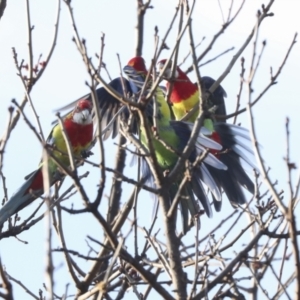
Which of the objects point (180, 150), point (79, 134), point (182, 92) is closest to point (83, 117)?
point (79, 134)

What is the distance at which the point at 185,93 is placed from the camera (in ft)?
18.2

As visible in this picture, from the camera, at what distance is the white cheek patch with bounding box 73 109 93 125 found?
17.5 feet

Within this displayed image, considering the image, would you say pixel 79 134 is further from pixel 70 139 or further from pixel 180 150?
pixel 180 150

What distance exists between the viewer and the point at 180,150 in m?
4.85

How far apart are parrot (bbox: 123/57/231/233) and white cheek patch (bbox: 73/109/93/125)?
45 centimetres

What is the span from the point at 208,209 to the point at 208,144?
499mm

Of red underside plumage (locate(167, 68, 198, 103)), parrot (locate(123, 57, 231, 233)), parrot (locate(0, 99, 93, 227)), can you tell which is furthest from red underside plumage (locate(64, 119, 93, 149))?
red underside plumage (locate(167, 68, 198, 103))

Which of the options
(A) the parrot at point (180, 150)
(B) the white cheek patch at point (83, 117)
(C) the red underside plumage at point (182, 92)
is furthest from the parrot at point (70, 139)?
(C) the red underside plumage at point (182, 92)

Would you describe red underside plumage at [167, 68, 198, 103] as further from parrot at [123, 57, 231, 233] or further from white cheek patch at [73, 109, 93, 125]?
white cheek patch at [73, 109, 93, 125]

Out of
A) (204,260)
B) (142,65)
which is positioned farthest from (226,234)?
(142,65)

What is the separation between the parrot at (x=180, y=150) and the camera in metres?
4.29

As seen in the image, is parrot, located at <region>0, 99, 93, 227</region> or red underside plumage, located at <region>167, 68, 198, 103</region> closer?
parrot, located at <region>0, 99, 93, 227</region>

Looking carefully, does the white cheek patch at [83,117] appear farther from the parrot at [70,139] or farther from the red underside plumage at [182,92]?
the red underside plumage at [182,92]

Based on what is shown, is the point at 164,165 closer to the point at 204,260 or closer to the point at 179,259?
the point at 204,260
